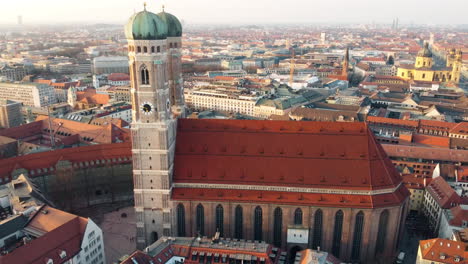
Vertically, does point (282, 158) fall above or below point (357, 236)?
above

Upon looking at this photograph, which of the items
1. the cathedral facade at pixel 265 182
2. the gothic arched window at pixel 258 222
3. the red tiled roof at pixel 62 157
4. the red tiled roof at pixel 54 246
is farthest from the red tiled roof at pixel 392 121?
the red tiled roof at pixel 54 246

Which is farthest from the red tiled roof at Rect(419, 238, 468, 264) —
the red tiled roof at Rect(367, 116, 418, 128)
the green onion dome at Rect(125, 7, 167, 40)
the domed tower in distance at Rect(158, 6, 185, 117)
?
the red tiled roof at Rect(367, 116, 418, 128)

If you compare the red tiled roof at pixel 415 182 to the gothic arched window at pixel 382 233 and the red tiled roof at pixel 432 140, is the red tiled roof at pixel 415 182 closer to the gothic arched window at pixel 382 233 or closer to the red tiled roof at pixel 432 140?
the gothic arched window at pixel 382 233

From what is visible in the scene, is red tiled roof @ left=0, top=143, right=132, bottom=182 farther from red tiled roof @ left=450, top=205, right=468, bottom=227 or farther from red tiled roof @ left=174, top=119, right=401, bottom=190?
red tiled roof @ left=450, top=205, right=468, bottom=227

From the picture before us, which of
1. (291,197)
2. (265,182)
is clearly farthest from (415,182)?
(265,182)

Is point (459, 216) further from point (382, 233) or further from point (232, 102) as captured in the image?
point (232, 102)

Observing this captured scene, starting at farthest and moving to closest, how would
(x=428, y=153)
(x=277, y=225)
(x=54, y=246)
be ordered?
1. (x=428, y=153)
2. (x=277, y=225)
3. (x=54, y=246)

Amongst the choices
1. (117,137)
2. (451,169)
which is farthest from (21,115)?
(451,169)
